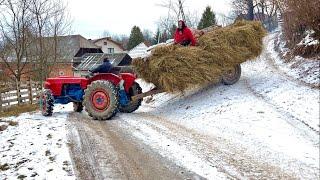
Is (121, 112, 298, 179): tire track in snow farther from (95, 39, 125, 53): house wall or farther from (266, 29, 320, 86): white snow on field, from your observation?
(95, 39, 125, 53): house wall

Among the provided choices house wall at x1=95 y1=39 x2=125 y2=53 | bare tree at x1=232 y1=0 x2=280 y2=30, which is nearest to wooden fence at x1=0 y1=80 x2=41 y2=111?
bare tree at x1=232 y1=0 x2=280 y2=30

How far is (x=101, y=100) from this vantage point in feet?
34.3

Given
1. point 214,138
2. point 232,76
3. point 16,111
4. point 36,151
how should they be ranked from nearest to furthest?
point 36,151
point 214,138
point 232,76
point 16,111

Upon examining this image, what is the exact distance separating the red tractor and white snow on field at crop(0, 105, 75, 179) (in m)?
1.11

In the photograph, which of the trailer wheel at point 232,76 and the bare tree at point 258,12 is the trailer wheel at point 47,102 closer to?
the trailer wheel at point 232,76

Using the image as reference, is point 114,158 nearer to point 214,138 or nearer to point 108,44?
point 214,138

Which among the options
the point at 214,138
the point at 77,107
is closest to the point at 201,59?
the point at 214,138

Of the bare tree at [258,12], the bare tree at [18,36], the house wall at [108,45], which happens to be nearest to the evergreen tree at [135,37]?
the house wall at [108,45]

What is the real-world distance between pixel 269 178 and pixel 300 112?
9.58ft

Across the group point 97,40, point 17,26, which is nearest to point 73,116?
point 17,26

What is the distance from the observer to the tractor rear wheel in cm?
1030

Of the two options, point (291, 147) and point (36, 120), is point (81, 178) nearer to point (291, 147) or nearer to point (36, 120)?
point (291, 147)

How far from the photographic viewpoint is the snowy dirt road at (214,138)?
18.8 feet

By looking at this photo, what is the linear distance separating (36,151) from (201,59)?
17.1 ft
